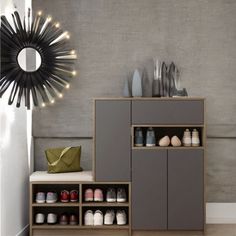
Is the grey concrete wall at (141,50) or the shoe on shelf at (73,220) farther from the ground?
→ the grey concrete wall at (141,50)

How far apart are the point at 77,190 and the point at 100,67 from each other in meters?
1.22

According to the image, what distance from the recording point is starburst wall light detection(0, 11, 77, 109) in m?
4.39

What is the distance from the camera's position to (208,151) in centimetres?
527

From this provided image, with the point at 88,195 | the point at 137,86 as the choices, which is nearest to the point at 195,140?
the point at 137,86

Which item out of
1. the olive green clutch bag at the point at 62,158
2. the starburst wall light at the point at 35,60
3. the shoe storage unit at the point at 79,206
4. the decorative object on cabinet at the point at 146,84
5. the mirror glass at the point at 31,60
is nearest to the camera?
the starburst wall light at the point at 35,60

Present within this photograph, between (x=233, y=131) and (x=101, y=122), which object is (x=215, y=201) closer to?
(x=233, y=131)

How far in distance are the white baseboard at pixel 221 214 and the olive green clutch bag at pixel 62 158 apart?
1.40 m

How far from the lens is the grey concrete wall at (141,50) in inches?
206

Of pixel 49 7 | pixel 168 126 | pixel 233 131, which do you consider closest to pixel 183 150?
pixel 168 126

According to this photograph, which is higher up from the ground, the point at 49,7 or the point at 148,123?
the point at 49,7

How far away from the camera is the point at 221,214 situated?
17.3 feet

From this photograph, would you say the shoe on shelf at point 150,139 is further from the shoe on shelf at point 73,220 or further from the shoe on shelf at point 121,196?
the shoe on shelf at point 73,220

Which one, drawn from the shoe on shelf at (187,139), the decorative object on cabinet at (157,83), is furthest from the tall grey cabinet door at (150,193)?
the decorative object on cabinet at (157,83)

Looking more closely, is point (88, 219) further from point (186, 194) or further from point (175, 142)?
point (175, 142)
